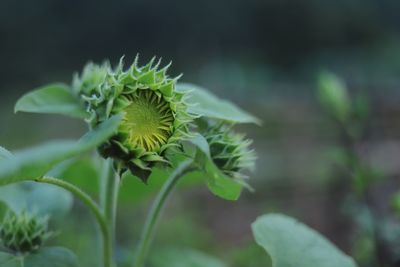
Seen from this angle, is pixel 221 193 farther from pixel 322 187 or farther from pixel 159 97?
pixel 322 187

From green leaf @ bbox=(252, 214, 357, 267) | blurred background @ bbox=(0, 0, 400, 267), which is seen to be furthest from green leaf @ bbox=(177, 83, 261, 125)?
blurred background @ bbox=(0, 0, 400, 267)

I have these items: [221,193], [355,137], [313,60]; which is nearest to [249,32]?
[313,60]

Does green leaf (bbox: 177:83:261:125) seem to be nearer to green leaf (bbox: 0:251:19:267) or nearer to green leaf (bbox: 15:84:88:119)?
green leaf (bbox: 15:84:88:119)

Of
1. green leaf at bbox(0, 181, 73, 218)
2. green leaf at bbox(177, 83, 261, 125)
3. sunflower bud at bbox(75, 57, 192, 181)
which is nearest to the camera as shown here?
sunflower bud at bbox(75, 57, 192, 181)

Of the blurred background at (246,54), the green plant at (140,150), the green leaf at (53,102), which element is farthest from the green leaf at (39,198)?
the blurred background at (246,54)

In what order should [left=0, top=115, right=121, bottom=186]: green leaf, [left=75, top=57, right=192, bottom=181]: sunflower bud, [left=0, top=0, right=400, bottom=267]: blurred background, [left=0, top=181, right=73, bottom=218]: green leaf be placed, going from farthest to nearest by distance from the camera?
[left=0, top=0, right=400, bottom=267]: blurred background
[left=0, top=181, right=73, bottom=218]: green leaf
[left=75, top=57, right=192, bottom=181]: sunflower bud
[left=0, top=115, right=121, bottom=186]: green leaf
